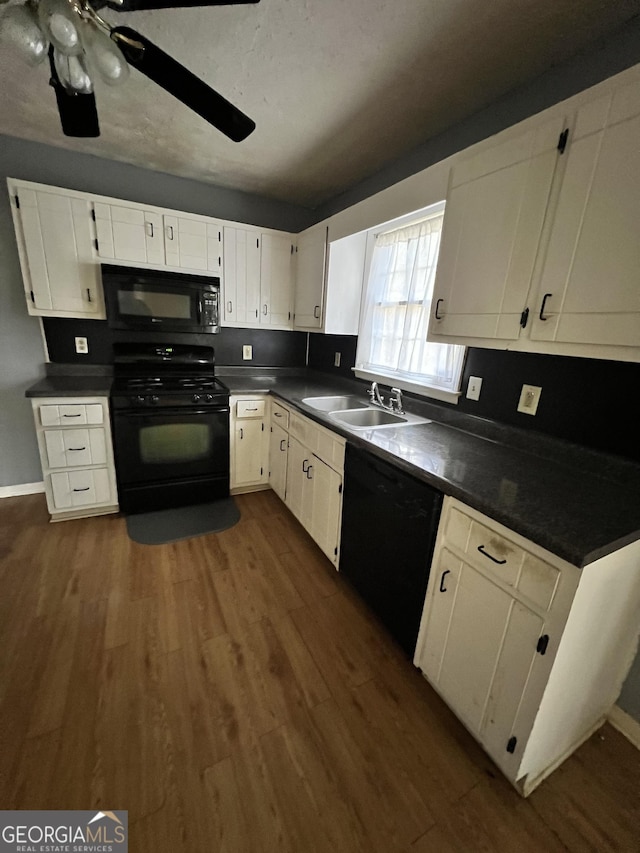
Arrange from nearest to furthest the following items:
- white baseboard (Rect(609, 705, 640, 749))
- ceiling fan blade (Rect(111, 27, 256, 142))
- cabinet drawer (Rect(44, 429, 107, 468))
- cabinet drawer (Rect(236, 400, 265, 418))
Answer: ceiling fan blade (Rect(111, 27, 256, 142)) → white baseboard (Rect(609, 705, 640, 749)) → cabinet drawer (Rect(44, 429, 107, 468)) → cabinet drawer (Rect(236, 400, 265, 418))

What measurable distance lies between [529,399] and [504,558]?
0.85 metres

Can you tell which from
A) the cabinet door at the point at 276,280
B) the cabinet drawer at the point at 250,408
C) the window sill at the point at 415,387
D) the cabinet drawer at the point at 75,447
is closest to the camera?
the window sill at the point at 415,387

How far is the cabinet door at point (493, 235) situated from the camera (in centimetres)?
122

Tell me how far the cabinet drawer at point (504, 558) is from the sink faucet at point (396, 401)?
3.44 ft

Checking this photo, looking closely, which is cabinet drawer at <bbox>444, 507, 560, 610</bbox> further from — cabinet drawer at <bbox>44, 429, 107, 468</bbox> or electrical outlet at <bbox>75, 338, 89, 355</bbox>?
electrical outlet at <bbox>75, 338, 89, 355</bbox>

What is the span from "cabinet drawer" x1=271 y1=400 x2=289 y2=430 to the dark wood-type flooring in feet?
3.76

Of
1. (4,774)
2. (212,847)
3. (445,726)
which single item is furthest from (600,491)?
(4,774)

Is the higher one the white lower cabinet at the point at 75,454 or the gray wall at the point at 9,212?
the gray wall at the point at 9,212

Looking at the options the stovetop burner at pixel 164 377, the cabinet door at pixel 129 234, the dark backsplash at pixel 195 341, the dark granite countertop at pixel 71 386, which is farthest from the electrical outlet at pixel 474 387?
the cabinet door at pixel 129 234

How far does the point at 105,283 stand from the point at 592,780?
11.6 feet

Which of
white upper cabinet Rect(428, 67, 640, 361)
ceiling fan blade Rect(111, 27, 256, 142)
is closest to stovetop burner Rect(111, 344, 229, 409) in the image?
ceiling fan blade Rect(111, 27, 256, 142)

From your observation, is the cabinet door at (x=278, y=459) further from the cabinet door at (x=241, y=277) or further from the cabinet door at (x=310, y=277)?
the cabinet door at (x=241, y=277)

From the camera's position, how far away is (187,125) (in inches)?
81.0

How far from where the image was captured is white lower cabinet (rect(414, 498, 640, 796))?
3.23 feet
